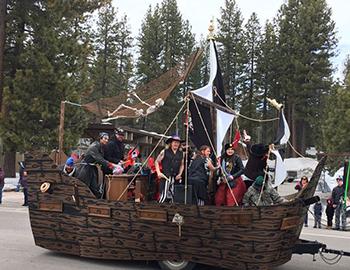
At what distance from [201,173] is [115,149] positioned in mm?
2073

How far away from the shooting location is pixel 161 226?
7148mm

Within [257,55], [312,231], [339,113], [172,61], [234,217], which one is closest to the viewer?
[234,217]

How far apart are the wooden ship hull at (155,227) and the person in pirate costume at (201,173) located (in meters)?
0.47

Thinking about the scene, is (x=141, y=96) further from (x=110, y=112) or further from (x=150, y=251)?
(x=150, y=251)

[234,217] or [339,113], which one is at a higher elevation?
[339,113]

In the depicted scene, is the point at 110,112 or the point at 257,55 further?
the point at 257,55

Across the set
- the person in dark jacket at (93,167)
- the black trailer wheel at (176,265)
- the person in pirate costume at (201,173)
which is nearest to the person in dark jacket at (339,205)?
the person in pirate costume at (201,173)

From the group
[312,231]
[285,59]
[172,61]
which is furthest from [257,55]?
[312,231]

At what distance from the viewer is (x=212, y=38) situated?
9.57 metres

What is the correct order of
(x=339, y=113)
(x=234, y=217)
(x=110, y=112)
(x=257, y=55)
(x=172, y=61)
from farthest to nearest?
(x=257, y=55) → (x=172, y=61) → (x=339, y=113) → (x=110, y=112) → (x=234, y=217)

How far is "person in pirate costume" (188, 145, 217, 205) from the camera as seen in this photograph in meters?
7.32

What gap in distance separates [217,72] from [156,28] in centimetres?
3760

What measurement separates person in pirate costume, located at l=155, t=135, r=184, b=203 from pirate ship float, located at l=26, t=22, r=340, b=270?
50cm

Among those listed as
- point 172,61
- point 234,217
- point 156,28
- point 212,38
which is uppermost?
point 156,28
